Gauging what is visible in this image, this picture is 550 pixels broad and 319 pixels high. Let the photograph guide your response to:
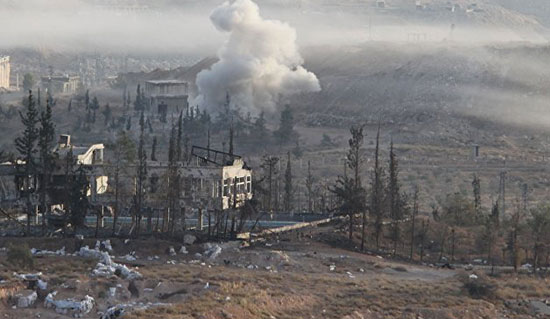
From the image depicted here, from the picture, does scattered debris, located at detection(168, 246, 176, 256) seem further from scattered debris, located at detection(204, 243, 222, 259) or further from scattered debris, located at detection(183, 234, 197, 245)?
scattered debris, located at detection(183, 234, 197, 245)

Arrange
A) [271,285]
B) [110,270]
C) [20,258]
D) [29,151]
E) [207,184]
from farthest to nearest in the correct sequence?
[207,184], [29,151], [20,258], [271,285], [110,270]

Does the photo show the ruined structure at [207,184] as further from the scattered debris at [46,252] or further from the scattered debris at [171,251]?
the scattered debris at [46,252]

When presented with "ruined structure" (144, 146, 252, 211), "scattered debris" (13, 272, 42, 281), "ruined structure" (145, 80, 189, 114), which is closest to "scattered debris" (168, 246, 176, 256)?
"scattered debris" (13, 272, 42, 281)

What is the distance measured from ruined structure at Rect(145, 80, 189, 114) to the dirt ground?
86180mm

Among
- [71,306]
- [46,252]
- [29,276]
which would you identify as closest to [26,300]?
A: [71,306]

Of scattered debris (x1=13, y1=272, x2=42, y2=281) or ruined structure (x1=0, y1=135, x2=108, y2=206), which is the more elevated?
ruined structure (x1=0, y1=135, x2=108, y2=206)

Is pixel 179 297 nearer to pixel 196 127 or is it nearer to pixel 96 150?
pixel 96 150

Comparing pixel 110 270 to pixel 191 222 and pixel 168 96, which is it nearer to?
pixel 191 222

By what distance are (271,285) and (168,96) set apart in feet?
333

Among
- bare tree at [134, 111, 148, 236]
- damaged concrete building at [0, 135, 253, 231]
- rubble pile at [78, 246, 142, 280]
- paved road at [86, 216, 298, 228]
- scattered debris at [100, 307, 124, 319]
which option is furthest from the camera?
paved road at [86, 216, 298, 228]

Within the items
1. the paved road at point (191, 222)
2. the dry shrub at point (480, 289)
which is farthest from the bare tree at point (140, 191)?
the dry shrub at point (480, 289)

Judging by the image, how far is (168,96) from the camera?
156875mm

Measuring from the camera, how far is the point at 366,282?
5947 cm

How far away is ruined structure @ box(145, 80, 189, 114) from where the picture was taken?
15450 centimetres
